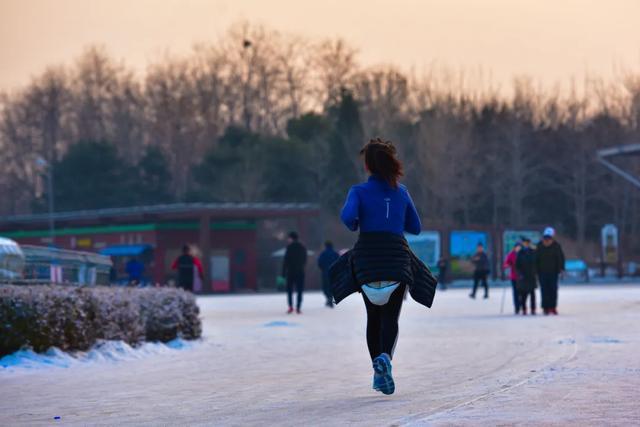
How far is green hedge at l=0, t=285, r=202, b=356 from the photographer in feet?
45.7

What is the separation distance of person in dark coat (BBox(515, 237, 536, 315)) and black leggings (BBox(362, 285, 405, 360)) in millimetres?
17959

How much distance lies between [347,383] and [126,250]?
54472mm

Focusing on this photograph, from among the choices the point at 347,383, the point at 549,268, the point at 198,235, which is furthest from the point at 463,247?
the point at 347,383

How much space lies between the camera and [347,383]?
449 inches

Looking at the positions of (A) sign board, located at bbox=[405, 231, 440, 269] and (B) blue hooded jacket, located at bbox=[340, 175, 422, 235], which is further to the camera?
(A) sign board, located at bbox=[405, 231, 440, 269]

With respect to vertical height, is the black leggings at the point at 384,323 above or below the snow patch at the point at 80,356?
above

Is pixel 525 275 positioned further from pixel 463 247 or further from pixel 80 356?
pixel 463 247

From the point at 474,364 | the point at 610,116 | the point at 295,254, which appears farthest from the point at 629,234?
the point at 474,364

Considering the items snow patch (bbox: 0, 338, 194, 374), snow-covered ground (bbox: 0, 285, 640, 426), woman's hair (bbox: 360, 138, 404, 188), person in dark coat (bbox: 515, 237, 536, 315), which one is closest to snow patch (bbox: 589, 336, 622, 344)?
snow-covered ground (bbox: 0, 285, 640, 426)

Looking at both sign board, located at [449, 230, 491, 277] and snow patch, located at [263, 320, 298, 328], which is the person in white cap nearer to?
snow patch, located at [263, 320, 298, 328]

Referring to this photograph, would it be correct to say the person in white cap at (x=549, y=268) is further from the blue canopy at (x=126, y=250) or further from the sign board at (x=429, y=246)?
the blue canopy at (x=126, y=250)

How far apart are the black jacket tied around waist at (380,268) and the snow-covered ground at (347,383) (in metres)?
0.75

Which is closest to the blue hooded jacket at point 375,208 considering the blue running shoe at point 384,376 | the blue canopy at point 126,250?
the blue running shoe at point 384,376

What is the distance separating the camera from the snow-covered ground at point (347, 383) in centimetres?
865
